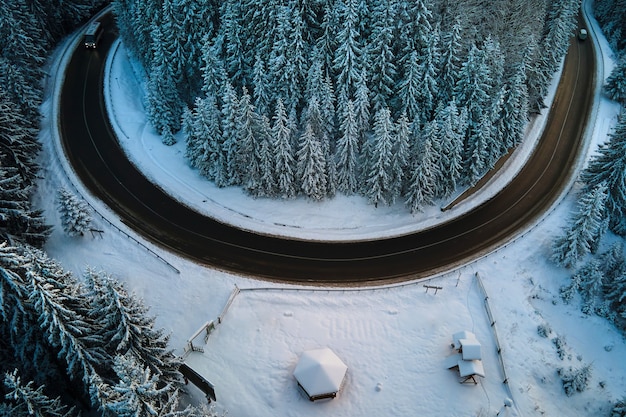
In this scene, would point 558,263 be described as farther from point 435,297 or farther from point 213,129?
point 213,129

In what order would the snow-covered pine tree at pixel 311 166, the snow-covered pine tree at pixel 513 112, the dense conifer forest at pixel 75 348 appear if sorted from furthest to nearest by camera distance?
the snow-covered pine tree at pixel 513 112
the snow-covered pine tree at pixel 311 166
the dense conifer forest at pixel 75 348

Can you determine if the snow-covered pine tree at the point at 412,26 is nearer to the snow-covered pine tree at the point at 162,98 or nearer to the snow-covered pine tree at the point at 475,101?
the snow-covered pine tree at the point at 475,101

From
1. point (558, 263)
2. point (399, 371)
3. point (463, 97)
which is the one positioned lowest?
point (399, 371)

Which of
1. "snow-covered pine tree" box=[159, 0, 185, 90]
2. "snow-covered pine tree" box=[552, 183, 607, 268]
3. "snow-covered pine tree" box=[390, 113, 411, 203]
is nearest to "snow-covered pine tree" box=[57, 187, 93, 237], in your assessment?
"snow-covered pine tree" box=[159, 0, 185, 90]

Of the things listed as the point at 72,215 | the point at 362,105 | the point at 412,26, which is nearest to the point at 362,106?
the point at 362,105

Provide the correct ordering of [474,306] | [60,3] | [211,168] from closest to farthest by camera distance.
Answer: [474,306] → [211,168] → [60,3]

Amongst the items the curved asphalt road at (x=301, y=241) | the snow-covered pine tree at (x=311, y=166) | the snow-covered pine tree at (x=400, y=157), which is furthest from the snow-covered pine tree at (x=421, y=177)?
the snow-covered pine tree at (x=311, y=166)

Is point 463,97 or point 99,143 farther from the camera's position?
point 99,143

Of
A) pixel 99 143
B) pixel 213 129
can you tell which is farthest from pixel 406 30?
pixel 99 143
